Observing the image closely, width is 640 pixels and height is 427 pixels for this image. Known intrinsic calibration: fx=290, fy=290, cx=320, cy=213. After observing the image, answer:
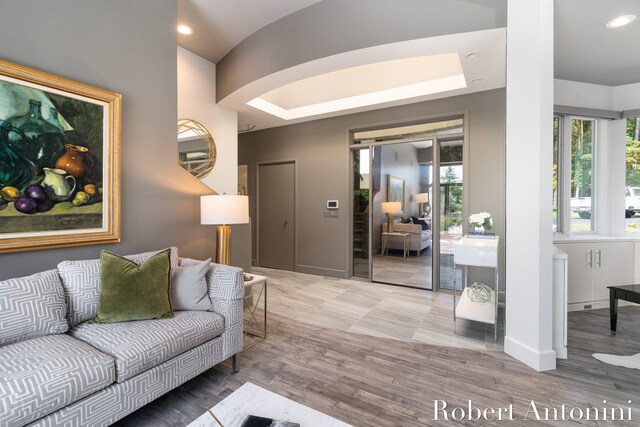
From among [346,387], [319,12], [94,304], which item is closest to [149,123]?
[94,304]

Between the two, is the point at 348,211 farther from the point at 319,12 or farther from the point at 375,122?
the point at 319,12

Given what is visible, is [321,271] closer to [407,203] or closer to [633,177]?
[407,203]

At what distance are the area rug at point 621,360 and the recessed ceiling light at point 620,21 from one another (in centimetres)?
286

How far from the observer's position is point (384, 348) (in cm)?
252

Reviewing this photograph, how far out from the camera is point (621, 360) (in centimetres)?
231

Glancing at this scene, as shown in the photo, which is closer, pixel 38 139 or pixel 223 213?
pixel 38 139

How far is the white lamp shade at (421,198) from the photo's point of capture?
4.32 m

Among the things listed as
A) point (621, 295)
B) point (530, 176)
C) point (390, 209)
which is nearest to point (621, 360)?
point (621, 295)

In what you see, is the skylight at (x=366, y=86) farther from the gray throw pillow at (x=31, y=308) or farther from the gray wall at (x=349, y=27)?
the gray throw pillow at (x=31, y=308)

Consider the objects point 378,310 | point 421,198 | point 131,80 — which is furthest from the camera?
point 421,198

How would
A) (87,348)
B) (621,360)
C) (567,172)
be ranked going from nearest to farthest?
(87,348) → (621,360) → (567,172)

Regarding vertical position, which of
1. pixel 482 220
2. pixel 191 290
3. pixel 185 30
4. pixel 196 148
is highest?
pixel 185 30

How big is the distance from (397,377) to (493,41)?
288cm
